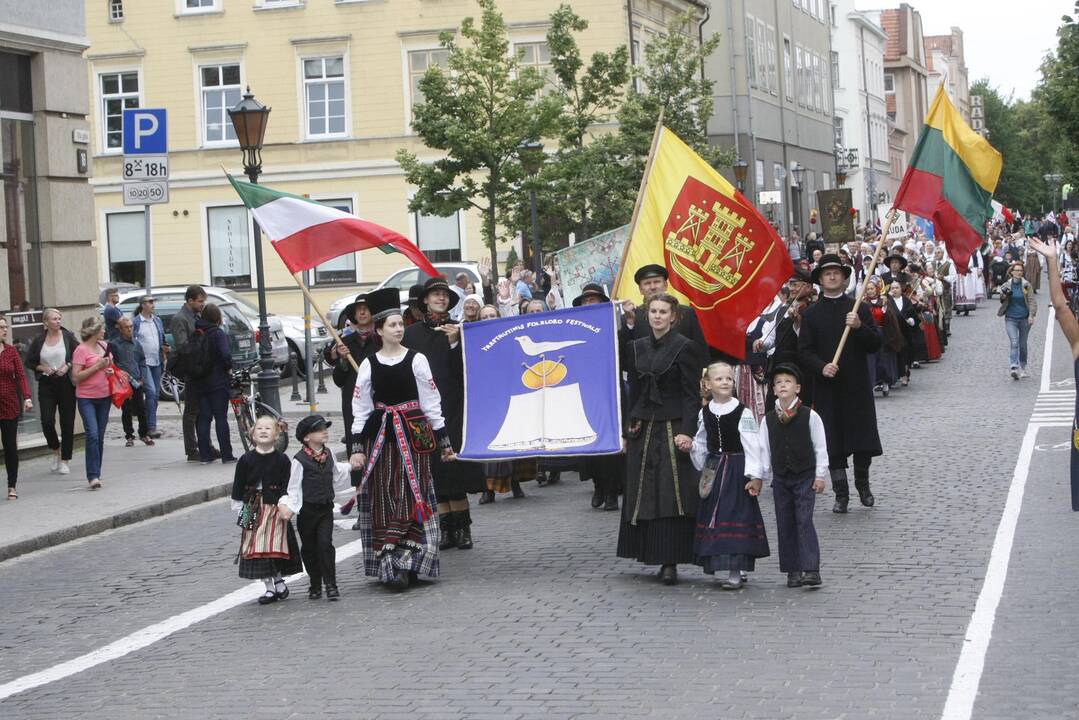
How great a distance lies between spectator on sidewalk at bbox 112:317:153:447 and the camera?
20.3 meters

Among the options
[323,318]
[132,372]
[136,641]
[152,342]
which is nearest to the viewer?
[136,641]

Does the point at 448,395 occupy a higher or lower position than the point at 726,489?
higher

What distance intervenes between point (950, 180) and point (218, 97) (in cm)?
3367

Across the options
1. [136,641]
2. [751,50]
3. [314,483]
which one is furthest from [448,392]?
[751,50]

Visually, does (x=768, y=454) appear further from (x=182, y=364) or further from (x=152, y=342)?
(x=152, y=342)

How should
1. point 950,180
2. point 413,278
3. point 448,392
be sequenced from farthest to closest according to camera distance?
point 413,278 → point 950,180 → point 448,392

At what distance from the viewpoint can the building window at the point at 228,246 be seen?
44031 mm

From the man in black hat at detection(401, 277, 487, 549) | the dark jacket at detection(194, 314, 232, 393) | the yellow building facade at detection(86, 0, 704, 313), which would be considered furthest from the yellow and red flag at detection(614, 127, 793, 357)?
the yellow building facade at detection(86, 0, 704, 313)

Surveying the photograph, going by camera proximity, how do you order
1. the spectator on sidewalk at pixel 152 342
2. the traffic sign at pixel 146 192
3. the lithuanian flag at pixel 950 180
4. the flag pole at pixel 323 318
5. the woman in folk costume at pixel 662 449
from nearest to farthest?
the woman in folk costume at pixel 662 449 < the flag pole at pixel 323 318 < the lithuanian flag at pixel 950 180 < the traffic sign at pixel 146 192 < the spectator on sidewalk at pixel 152 342

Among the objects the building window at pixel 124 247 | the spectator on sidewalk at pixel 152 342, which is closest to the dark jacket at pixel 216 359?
the spectator on sidewalk at pixel 152 342

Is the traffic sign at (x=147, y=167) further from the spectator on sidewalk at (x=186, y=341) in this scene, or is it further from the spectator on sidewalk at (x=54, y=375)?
the spectator on sidewalk at (x=54, y=375)

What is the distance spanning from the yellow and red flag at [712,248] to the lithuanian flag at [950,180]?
1.63 metres

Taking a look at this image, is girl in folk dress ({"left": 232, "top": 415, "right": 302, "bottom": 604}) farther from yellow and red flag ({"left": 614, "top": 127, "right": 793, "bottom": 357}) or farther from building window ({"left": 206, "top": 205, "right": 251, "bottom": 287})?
building window ({"left": 206, "top": 205, "right": 251, "bottom": 287})

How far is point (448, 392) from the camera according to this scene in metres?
11.6
